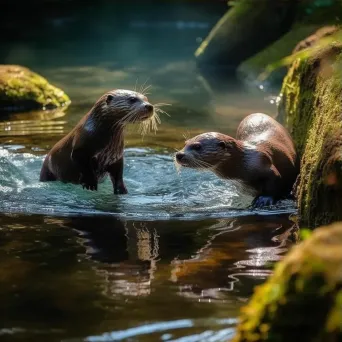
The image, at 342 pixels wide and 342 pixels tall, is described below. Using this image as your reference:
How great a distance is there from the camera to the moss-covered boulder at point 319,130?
516 centimetres

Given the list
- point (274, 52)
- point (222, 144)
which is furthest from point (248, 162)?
point (274, 52)

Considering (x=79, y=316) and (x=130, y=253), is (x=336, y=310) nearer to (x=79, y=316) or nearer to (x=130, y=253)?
(x=79, y=316)

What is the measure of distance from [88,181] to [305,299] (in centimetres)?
436

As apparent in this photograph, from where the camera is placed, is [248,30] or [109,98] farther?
[248,30]

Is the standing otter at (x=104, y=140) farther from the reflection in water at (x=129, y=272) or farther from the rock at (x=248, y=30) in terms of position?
the rock at (x=248, y=30)

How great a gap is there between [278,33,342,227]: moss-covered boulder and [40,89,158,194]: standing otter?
1336 millimetres

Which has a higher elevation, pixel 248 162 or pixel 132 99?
pixel 132 99

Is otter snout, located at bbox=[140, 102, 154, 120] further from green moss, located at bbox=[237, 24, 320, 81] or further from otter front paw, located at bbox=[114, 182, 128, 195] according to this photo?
green moss, located at bbox=[237, 24, 320, 81]

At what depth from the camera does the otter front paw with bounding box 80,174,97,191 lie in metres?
7.00

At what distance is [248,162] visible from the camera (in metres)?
6.50

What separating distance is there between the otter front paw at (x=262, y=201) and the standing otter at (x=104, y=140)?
1.16 metres

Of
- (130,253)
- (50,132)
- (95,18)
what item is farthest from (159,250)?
(95,18)

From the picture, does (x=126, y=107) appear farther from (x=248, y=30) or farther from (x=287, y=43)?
(x=248, y=30)

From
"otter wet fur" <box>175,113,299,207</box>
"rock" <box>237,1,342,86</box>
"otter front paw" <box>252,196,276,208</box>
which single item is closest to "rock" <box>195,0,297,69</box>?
"rock" <box>237,1,342,86</box>
